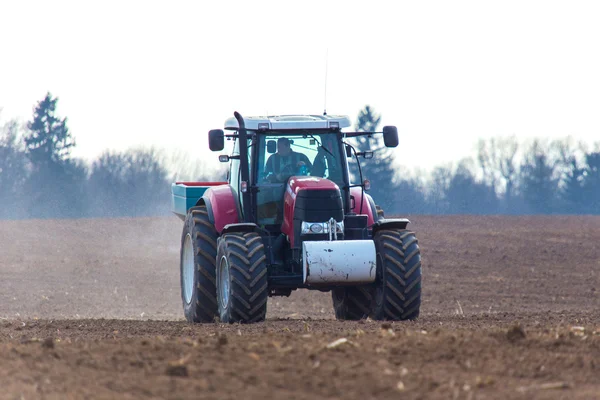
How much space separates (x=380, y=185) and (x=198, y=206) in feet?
156

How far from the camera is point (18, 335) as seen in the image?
37.6ft

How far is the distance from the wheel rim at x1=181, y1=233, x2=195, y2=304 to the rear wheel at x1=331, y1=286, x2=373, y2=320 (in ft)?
7.13

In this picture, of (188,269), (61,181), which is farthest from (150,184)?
(188,269)

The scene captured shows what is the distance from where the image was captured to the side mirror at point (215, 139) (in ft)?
40.7

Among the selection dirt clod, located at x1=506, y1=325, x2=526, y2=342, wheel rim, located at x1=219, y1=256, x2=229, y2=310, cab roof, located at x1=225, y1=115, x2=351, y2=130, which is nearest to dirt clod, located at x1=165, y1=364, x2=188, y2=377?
dirt clod, located at x1=506, y1=325, x2=526, y2=342

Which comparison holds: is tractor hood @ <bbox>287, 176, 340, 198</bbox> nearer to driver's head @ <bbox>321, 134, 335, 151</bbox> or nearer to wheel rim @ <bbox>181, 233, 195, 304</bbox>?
driver's head @ <bbox>321, 134, 335, 151</bbox>

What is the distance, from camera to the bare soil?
662 cm

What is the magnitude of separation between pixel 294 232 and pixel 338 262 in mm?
883

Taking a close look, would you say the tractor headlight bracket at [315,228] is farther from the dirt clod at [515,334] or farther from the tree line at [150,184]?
the tree line at [150,184]

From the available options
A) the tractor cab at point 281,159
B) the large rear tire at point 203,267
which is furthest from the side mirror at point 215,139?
the large rear tire at point 203,267

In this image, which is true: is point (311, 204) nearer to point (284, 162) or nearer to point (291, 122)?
point (284, 162)

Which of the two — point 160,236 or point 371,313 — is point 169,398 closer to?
point 371,313

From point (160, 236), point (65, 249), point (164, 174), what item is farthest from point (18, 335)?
point (164, 174)

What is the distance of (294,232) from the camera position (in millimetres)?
12156
